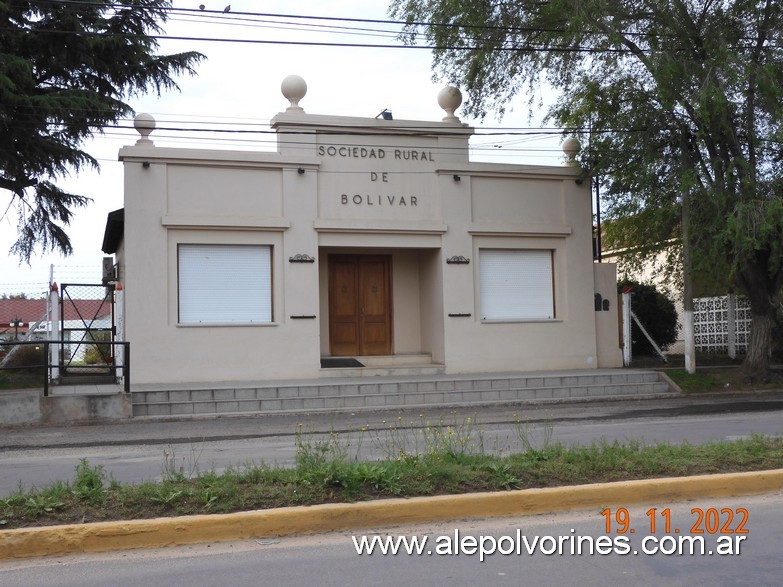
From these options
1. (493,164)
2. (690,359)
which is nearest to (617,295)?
(690,359)

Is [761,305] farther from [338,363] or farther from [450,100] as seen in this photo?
[338,363]

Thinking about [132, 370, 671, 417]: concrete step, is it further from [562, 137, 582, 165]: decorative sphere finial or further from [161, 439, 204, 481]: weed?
[562, 137, 582, 165]: decorative sphere finial

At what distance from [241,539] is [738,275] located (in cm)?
1588

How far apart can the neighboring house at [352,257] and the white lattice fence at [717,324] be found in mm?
4103

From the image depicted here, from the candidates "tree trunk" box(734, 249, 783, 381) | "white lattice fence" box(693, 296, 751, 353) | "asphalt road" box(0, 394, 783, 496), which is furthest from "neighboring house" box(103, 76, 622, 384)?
"white lattice fence" box(693, 296, 751, 353)

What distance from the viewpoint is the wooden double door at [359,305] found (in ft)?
68.5

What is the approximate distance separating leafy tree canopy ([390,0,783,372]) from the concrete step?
10.4 ft

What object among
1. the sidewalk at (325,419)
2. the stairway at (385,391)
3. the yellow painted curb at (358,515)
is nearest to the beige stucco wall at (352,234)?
the stairway at (385,391)

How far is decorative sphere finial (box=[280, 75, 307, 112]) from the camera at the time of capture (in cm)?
1933

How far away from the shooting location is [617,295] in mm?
21781

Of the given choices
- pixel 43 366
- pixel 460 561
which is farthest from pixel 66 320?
pixel 460 561

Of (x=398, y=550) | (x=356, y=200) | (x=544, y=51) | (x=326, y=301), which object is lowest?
(x=398, y=550)

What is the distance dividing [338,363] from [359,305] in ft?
5.73

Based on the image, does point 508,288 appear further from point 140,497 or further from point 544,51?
point 140,497
